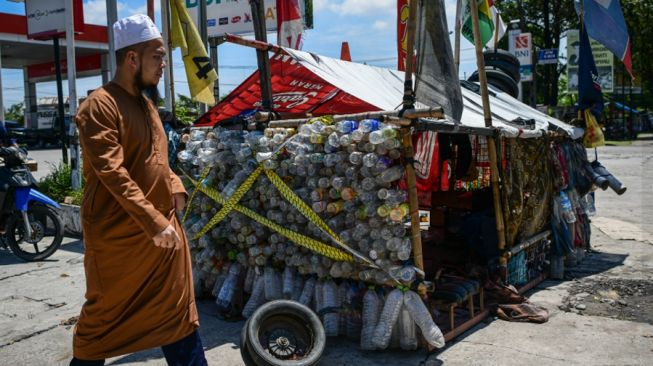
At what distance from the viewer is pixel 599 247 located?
328 inches

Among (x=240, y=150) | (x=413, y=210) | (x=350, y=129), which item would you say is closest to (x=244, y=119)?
(x=240, y=150)

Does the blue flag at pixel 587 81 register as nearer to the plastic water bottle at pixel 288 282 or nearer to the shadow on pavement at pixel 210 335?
the plastic water bottle at pixel 288 282

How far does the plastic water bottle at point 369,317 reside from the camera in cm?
443

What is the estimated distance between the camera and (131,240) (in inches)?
109

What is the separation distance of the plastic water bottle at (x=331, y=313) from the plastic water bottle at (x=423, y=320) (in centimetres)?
62

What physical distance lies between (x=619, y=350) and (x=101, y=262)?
3809 mm

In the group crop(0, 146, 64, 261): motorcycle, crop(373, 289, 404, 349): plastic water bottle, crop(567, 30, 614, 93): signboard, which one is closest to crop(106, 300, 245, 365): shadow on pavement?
crop(373, 289, 404, 349): plastic water bottle

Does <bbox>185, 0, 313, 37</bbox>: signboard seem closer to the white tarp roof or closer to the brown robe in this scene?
the white tarp roof

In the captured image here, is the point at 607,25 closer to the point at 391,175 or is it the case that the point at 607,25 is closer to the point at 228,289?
the point at 391,175

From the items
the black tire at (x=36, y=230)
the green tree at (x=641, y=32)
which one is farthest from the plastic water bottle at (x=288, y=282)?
the green tree at (x=641, y=32)

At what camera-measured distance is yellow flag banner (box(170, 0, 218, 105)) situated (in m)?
6.90

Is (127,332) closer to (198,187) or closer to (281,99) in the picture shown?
(198,187)

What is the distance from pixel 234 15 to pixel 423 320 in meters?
8.45

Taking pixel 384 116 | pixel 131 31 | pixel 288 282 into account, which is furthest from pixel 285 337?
pixel 131 31
